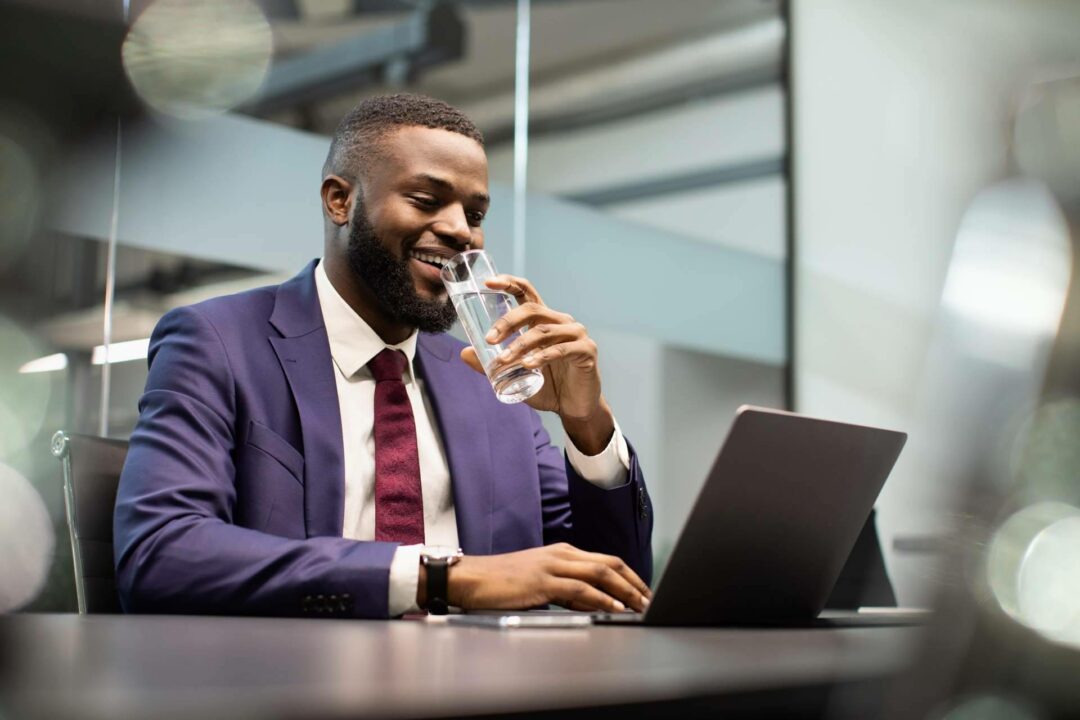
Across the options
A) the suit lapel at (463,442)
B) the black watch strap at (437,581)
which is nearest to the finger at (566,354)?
the suit lapel at (463,442)

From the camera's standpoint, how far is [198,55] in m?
3.00

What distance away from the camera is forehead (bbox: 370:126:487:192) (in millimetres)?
1872

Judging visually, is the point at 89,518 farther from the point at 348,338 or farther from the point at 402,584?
the point at 402,584

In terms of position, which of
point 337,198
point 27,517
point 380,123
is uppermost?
point 380,123

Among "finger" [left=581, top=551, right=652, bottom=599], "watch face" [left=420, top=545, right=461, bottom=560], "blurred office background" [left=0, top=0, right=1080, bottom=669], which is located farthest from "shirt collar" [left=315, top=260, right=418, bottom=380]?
"finger" [left=581, top=551, right=652, bottom=599]

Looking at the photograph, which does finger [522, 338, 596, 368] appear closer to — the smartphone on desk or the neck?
the neck

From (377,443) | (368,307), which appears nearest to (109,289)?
(368,307)

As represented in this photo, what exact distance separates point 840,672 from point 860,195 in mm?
4561

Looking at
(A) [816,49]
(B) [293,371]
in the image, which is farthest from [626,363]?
(B) [293,371]

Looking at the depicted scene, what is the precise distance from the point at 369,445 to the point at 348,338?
0.20 metres

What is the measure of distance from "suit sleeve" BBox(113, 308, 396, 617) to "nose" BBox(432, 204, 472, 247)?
1.49 feet

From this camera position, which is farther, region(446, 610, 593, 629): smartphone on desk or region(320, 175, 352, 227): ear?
region(320, 175, 352, 227): ear

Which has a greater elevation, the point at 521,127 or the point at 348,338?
the point at 521,127

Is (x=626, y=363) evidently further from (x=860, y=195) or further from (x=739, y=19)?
(x=739, y=19)
